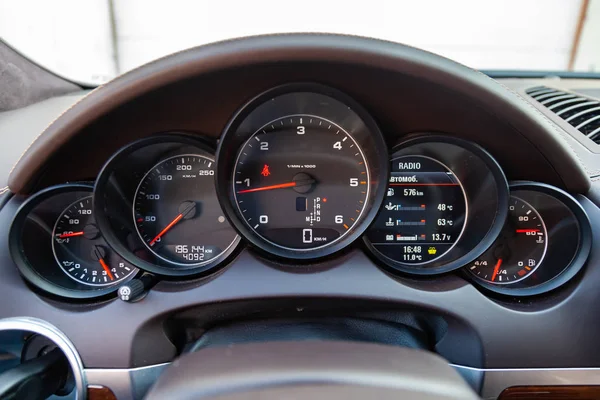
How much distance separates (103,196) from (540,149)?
1.72 metres

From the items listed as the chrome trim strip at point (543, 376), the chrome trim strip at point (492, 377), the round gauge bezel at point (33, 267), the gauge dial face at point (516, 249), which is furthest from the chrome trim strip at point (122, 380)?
the gauge dial face at point (516, 249)

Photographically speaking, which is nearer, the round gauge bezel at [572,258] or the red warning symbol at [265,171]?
the round gauge bezel at [572,258]

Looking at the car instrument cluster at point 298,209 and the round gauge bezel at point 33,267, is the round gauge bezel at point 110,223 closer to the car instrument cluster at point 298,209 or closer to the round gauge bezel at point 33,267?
the car instrument cluster at point 298,209

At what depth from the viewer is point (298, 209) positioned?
6.78ft

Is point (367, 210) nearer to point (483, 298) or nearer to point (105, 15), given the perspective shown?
point (483, 298)

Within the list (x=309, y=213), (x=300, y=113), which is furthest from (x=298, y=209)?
(x=300, y=113)

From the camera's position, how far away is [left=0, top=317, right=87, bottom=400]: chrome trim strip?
5.57 feet

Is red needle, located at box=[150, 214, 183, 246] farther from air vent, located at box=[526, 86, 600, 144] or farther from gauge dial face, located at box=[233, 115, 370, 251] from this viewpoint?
air vent, located at box=[526, 86, 600, 144]

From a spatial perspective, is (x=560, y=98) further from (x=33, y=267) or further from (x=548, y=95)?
(x=33, y=267)

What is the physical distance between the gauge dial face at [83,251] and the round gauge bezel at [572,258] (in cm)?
148

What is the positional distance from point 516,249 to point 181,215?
4.82 feet

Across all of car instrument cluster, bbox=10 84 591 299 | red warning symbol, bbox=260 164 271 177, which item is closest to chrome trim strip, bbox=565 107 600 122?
car instrument cluster, bbox=10 84 591 299

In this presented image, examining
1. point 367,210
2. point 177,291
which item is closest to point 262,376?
point 177,291

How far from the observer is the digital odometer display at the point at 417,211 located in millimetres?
2074
